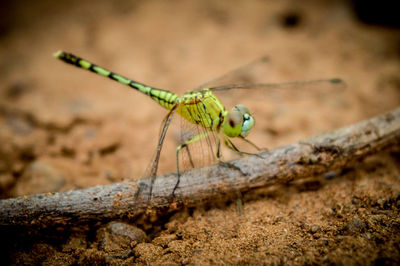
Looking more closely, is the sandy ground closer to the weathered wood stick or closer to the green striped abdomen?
the weathered wood stick

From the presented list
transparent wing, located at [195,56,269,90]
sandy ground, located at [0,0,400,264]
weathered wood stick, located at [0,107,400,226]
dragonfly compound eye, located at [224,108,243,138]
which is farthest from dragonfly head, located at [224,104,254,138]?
transparent wing, located at [195,56,269,90]

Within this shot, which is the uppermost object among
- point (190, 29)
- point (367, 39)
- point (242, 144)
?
point (190, 29)

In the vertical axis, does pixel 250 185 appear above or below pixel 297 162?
below

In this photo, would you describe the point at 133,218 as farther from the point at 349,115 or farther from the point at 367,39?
the point at 367,39

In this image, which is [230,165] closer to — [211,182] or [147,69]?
[211,182]

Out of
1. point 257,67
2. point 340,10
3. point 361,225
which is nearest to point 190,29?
point 257,67

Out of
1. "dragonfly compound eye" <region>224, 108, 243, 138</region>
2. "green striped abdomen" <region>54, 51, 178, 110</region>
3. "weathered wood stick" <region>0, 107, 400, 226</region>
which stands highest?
"green striped abdomen" <region>54, 51, 178, 110</region>
